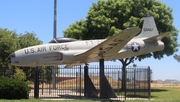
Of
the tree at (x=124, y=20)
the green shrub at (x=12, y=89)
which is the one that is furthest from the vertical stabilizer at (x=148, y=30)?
the green shrub at (x=12, y=89)

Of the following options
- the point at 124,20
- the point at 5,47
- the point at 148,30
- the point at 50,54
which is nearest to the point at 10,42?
the point at 5,47

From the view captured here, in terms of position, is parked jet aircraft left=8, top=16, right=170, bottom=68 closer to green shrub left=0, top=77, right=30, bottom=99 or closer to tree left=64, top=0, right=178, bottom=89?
green shrub left=0, top=77, right=30, bottom=99

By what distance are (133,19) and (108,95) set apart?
1120 cm

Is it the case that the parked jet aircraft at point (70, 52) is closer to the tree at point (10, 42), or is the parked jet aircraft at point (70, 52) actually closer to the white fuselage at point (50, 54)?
the white fuselage at point (50, 54)

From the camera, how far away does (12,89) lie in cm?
1845

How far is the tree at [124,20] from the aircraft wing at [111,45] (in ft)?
29.7

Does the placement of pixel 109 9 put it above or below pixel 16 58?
above

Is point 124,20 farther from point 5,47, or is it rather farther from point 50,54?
point 5,47

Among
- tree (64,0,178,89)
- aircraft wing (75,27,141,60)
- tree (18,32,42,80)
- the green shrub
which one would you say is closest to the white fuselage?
aircraft wing (75,27,141,60)

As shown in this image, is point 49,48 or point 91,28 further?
point 91,28

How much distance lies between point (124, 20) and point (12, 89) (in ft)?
51.3

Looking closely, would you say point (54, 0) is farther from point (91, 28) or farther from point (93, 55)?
point (93, 55)

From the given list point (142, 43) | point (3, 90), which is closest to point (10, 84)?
point (3, 90)

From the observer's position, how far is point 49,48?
69.5 ft
